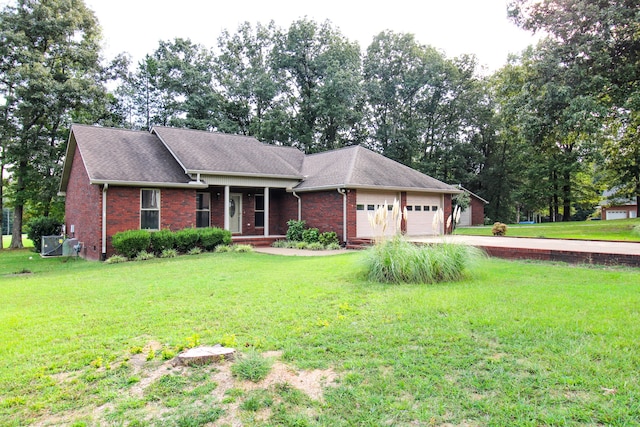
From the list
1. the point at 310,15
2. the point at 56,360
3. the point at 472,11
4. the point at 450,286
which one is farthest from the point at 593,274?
the point at 310,15

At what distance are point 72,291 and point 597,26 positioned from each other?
20.1 metres

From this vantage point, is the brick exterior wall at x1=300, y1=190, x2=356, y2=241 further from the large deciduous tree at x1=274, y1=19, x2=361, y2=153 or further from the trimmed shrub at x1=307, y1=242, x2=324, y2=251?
the large deciduous tree at x1=274, y1=19, x2=361, y2=153

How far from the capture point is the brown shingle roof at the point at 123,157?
14.2 meters

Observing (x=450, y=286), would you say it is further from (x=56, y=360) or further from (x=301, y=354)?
(x=56, y=360)

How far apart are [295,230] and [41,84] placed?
15.0 metres

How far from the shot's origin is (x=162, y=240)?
1388cm

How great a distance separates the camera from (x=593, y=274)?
7859 millimetres

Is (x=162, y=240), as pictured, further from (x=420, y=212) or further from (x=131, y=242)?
(x=420, y=212)

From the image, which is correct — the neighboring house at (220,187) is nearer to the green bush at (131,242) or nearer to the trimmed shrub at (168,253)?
the green bush at (131,242)

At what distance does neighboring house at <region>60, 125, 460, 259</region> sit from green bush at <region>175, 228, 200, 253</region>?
3.81 ft

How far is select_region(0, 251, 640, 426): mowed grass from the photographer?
9.66 feet

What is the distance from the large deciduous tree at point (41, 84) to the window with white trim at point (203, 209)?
396 inches

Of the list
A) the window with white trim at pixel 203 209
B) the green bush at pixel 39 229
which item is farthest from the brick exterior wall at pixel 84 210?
the window with white trim at pixel 203 209

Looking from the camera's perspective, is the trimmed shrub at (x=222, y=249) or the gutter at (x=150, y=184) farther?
the trimmed shrub at (x=222, y=249)
